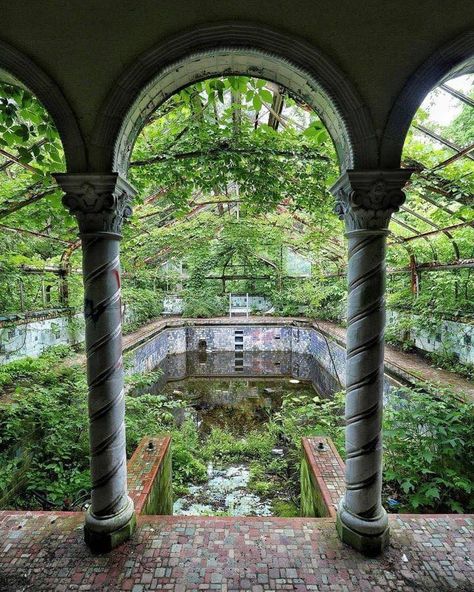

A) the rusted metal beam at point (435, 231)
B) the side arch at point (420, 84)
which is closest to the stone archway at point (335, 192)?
the side arch at point (420, 84)

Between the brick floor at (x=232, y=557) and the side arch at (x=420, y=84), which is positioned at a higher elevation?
the side arch at (x=420, y=84)

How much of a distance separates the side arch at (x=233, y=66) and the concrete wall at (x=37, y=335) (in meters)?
5.85

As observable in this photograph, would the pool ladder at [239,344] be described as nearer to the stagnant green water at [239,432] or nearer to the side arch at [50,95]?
the stagnant green water at [239,432]

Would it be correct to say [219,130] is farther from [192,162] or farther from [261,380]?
[261,380]

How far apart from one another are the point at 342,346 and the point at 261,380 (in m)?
3.33

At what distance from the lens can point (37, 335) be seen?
805 centimetres

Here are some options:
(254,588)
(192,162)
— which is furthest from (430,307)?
(254,588)

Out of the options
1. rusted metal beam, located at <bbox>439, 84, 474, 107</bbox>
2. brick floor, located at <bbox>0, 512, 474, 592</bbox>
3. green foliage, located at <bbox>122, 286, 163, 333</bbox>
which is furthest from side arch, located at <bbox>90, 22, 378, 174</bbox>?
green foliage, located at <bbox>122, 286, 163, 333</bbox>

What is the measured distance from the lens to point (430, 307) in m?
8.23

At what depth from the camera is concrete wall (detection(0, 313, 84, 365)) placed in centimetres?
695

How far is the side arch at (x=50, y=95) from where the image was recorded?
2367 millimetres

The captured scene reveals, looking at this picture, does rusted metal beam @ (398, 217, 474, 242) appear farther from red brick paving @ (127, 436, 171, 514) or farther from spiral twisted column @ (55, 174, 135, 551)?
red brick paving @ (127, 436, 171, 514)

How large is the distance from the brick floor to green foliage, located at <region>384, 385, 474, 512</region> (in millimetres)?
427

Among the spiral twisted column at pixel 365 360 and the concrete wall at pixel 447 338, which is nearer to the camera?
the spiral twisted column at pixel 365 360
